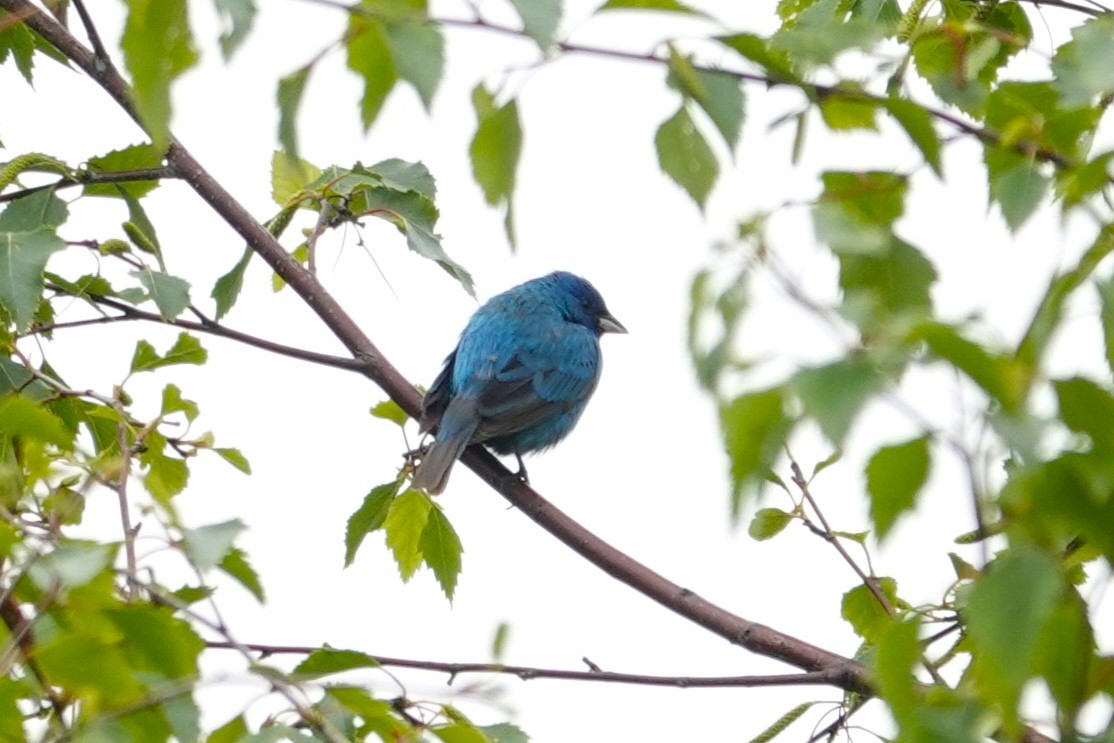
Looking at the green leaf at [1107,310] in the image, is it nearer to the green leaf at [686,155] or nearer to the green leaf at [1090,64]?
A: the green leaf at [1090,64]

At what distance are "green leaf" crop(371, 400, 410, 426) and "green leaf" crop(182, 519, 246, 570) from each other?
203 centimetres

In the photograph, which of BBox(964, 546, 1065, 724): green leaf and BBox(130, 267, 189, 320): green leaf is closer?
BBox(964, 546, 1065, 724): green leaf

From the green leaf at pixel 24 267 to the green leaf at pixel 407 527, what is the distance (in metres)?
1.06

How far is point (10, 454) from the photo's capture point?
304 cm

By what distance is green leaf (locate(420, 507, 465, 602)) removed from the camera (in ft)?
12.2

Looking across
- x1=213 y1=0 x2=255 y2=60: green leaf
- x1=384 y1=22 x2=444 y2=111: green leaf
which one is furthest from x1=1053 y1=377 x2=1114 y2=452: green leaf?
x1=213 y1=0 x2=255 y2=60: green leaf

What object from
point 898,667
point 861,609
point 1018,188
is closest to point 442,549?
point 861,609

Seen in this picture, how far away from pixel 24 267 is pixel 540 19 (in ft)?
6.52

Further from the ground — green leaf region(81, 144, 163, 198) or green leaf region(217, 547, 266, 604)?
green leaf region(81, 144, 163, 198)

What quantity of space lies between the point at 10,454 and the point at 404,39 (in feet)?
6.24

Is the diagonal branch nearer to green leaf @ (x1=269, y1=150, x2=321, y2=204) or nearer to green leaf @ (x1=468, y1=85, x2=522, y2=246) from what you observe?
green leaf @ (x1=269, y1=150, x2=321, y2=204)

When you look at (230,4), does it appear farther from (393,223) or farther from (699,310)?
(393,223)

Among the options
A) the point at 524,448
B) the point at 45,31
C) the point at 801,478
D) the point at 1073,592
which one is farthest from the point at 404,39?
the point at 524,448

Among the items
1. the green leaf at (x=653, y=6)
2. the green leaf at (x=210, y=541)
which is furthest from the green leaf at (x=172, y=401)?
the green leaf at (x=653, y=6)
